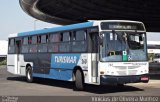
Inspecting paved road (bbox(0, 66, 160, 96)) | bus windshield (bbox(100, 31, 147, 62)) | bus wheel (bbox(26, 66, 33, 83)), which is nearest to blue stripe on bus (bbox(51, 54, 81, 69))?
paved road (bbox(0, 66, 160, 96))

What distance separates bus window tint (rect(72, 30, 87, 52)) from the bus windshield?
1.35 metres

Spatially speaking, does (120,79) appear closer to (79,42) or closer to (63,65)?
(79,42)

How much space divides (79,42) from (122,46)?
2.29 meters

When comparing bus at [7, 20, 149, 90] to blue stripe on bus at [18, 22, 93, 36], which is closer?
bus at [7, 20, 149, 90]

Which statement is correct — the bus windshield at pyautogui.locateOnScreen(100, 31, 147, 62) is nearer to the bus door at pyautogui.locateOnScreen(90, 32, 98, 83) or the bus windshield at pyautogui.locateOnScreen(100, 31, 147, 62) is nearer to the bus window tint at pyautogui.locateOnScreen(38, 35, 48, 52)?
the bus door at pyautogui.locateOnScreen(90, 32, 98, 83)

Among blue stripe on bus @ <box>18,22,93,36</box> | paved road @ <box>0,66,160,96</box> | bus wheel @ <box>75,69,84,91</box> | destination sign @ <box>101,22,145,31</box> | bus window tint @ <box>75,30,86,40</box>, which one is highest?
blue stripe on bus @ <box>18,22,93,36</box>

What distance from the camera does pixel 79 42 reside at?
18.4 metres

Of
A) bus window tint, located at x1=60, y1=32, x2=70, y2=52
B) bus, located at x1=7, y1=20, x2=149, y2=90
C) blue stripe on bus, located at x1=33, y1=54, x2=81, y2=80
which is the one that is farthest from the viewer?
bus window tint, located at x1=60, y1=32, x2=70, y2=52

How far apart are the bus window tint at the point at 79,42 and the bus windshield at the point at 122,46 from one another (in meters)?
1.35

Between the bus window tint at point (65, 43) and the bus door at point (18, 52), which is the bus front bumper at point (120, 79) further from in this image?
the bus door at point (18, 52)

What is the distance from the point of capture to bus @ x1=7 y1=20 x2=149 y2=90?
55.1 feet

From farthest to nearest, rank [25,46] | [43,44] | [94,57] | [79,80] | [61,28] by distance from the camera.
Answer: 1. [25,46]
2. [43,44]
3. [61,28]
4. [79,80]
5. [94,57]

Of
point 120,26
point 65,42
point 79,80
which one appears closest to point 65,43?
point 65,42

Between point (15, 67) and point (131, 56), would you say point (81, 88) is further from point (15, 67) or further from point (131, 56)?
point (15, 67)
